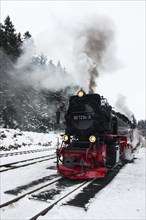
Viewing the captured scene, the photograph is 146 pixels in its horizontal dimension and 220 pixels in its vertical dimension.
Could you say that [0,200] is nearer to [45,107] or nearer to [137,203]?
[137,203]

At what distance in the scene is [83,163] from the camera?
929cm

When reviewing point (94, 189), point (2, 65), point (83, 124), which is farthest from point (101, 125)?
point (2, 65)

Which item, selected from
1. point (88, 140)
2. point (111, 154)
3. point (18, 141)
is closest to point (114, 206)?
point (88, 140)

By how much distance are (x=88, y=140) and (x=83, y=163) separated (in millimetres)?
1234

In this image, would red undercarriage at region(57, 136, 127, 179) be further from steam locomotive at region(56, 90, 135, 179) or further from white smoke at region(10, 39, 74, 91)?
white smoke at region(10, 39, 74, 91)

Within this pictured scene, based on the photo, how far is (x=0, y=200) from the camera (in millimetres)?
6457

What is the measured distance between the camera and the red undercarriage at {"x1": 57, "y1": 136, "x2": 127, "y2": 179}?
9.01 m

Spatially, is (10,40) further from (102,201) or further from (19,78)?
(102,201)

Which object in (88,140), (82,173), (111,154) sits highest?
(88,140)

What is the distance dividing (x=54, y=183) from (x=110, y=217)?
10.6 feet

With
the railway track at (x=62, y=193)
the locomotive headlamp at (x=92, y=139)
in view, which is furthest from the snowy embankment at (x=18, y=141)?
the railway track at (x=62, y=193)

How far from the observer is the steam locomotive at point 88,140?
931 cm

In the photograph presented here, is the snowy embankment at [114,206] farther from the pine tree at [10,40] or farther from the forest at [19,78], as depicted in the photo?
the pine tree at [10,40]

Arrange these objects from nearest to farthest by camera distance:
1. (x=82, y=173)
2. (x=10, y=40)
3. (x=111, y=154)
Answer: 1. (x=82, y=173)
2. (x=111, y=154)
3. (x=10, y=40)
